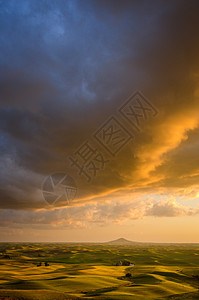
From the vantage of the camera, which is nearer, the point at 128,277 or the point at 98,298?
the point at 98,298

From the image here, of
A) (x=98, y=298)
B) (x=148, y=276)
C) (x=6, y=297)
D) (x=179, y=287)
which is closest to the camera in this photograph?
(x=6, y=297)

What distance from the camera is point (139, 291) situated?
1863 inches

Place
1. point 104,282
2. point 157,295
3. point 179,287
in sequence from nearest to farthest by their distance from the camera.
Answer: point 157,295 < point 179,287 < point 104,282

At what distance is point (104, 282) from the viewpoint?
196ft

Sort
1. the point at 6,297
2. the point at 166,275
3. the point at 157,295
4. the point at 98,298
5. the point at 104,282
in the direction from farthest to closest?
the point at 166,275 → the point at 104,282 → the point at 157,295 → the point at 98,298 → the point at 6,297

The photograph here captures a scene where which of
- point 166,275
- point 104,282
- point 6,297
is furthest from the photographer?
point 166,275

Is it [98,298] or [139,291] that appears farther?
[139,291]

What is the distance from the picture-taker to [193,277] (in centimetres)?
7038

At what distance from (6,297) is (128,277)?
42.1 meters

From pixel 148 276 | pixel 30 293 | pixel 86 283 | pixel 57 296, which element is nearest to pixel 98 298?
pixel 57 296

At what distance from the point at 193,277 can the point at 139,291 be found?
31.5m

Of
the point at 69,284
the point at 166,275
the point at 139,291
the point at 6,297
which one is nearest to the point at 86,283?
the point at 69,284

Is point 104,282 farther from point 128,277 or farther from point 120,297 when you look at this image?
point 120,297

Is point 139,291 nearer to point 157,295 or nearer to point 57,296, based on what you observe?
point 157,295
